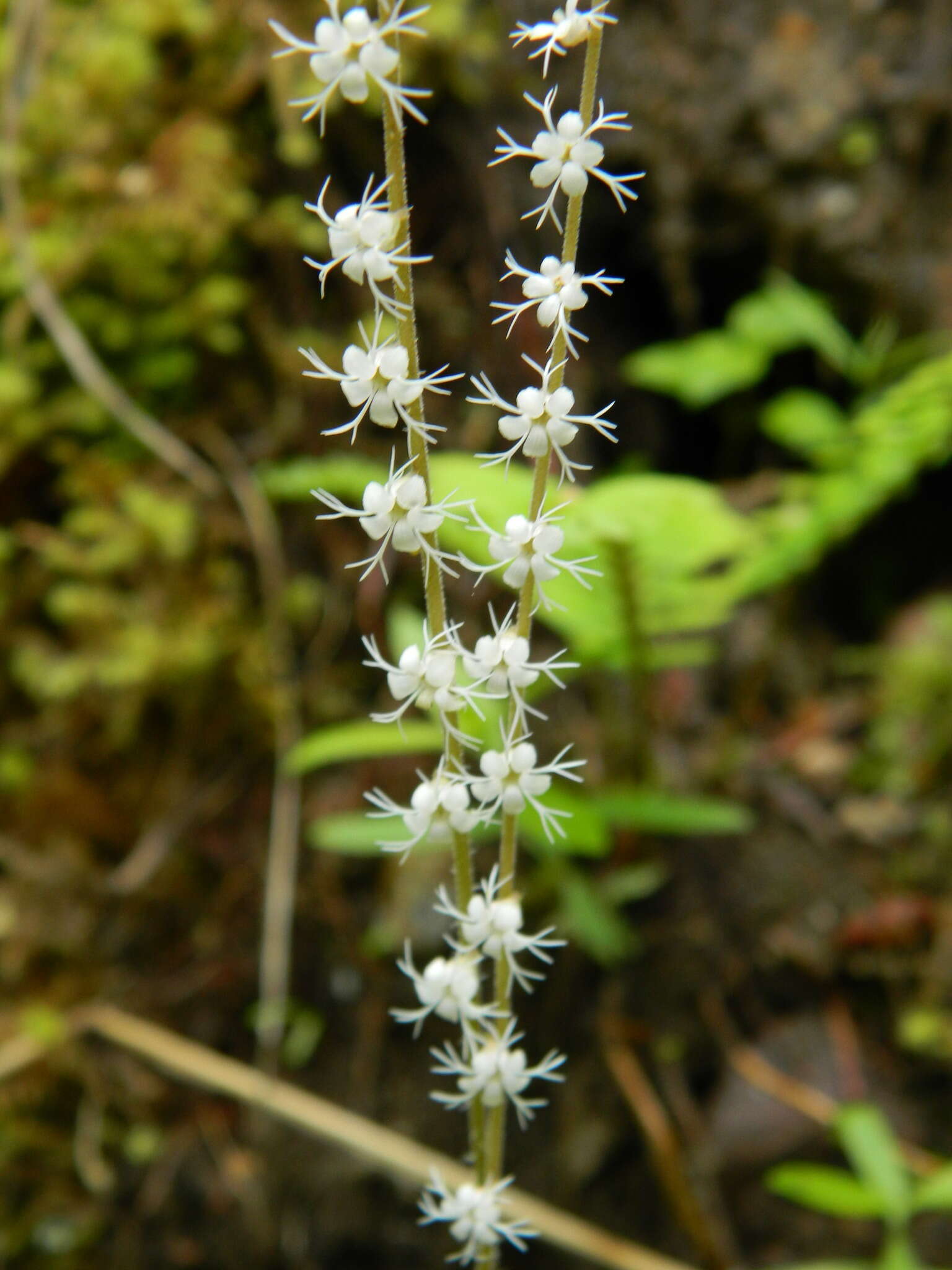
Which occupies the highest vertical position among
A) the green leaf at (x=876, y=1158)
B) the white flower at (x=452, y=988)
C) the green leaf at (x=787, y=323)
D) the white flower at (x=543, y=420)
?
the green leaf at (x=787, y=323)

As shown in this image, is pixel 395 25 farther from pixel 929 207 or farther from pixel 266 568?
pixel 929 207

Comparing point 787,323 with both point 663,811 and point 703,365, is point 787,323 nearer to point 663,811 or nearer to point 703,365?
point 703,365

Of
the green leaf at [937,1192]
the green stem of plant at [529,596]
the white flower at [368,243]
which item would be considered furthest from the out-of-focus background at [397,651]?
the white flower at [368,243]

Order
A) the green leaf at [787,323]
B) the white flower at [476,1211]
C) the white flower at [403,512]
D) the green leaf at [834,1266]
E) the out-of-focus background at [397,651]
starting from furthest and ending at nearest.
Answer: the green leaf at [787,323] < the out-of-focus background at [397,651] < the green leaf at [834,1266] < the white flower at [476,1211] < the white flower at [403,512]

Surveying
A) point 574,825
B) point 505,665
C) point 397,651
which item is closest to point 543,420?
point 505,665

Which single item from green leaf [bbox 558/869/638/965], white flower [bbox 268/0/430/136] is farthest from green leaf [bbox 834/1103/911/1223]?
white flower [bbox 268/0/430/136]

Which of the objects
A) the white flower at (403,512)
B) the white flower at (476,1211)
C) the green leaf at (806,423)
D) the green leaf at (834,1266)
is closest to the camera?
the white flower at (403,512)

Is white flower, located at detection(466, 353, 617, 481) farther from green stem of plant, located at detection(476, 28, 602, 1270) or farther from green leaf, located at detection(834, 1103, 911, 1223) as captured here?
green leaf, located at detection(834, 1103, 911, 1223)

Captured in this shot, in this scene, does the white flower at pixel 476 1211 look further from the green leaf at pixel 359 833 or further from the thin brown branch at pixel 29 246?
the thin brown branch at pixel 29 246
